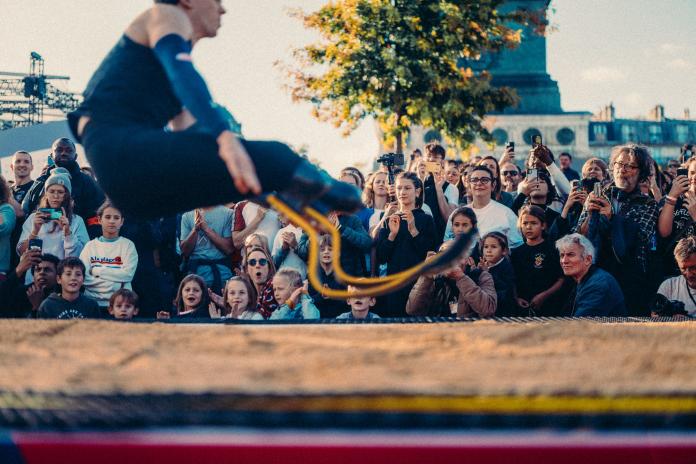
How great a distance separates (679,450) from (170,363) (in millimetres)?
1674

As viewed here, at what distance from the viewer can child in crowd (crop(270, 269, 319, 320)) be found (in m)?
5.86

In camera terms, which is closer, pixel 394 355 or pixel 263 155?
pixel 394 355

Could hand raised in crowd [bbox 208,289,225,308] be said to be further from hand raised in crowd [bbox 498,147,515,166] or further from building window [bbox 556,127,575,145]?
building window [bbox 556,127,575,145]

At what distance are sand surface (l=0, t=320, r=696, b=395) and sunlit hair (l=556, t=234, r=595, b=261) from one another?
Result: 1773 mm

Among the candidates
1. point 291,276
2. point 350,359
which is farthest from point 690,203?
point 350,359

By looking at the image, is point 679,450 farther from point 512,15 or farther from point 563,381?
point 512,15

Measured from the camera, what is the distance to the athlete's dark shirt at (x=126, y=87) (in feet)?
10.6

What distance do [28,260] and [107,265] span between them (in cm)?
68

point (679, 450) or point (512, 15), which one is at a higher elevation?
point (512, 15)

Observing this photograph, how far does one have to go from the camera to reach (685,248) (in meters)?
5.27

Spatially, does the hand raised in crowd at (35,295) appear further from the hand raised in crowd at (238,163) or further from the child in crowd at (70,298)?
the hand raised in crowd at (238,163)

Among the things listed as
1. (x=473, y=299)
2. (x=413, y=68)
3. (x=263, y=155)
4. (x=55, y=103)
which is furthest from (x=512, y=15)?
(x=55, y=103)

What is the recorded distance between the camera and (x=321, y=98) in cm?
1655

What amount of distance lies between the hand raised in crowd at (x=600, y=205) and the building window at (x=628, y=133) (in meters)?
57.4
